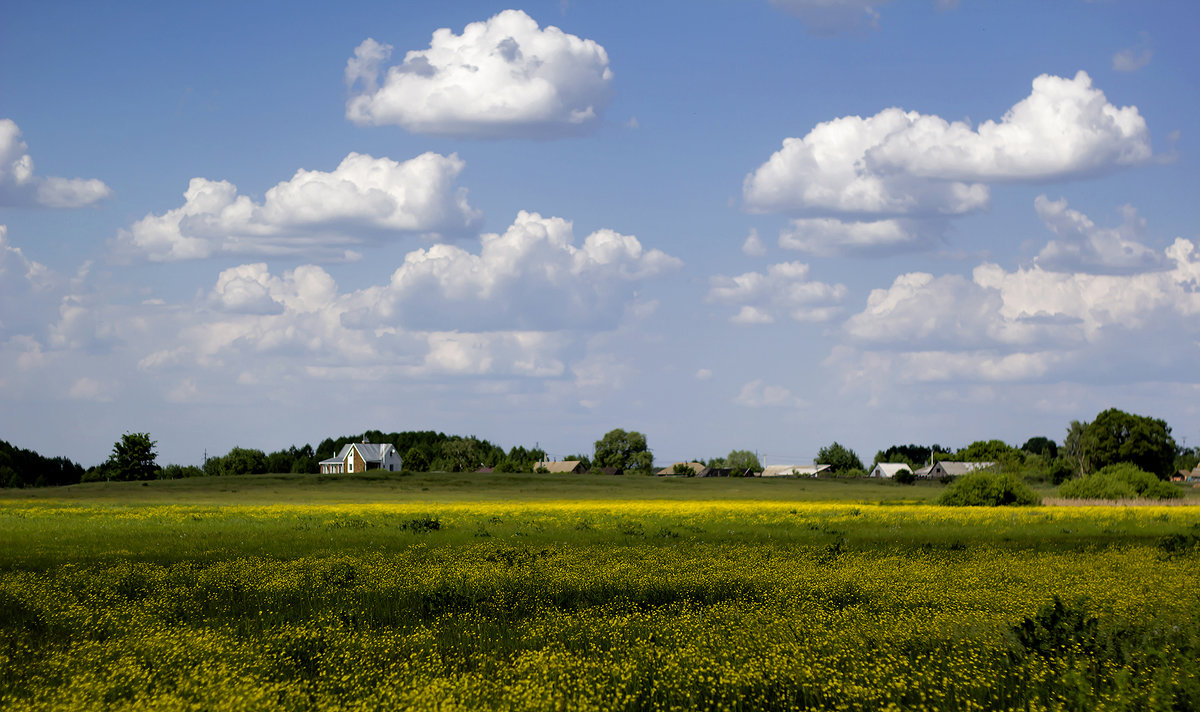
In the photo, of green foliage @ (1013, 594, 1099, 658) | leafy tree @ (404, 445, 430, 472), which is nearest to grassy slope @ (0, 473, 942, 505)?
leafy tree @ (404, 445, 430, 472)

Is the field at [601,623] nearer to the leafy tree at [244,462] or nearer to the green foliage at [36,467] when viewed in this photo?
the green foliage at [36,467]

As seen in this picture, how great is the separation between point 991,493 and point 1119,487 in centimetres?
1732

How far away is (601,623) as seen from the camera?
15.1 meters

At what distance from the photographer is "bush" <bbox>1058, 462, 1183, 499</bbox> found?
72.0 m

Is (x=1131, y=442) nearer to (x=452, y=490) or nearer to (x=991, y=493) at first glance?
(x=991, y=493)

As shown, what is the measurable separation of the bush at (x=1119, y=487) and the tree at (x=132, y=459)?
123802 mm

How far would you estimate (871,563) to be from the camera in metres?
23.2

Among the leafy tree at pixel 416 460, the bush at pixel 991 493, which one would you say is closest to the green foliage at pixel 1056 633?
the bush at pixel 991 493

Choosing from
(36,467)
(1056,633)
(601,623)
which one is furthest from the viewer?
(36,467)

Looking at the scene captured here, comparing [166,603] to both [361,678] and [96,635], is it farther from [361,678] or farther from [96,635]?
[361,678]

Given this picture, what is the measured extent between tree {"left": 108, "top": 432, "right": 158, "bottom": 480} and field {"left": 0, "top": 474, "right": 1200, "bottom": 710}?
119 meters

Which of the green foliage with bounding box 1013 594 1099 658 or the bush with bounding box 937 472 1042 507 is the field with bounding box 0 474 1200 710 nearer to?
the green foliage with bounding box 1013 594 1099 658

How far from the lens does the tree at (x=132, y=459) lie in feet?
452

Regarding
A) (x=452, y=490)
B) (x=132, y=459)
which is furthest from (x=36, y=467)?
(x=452, y=490)
